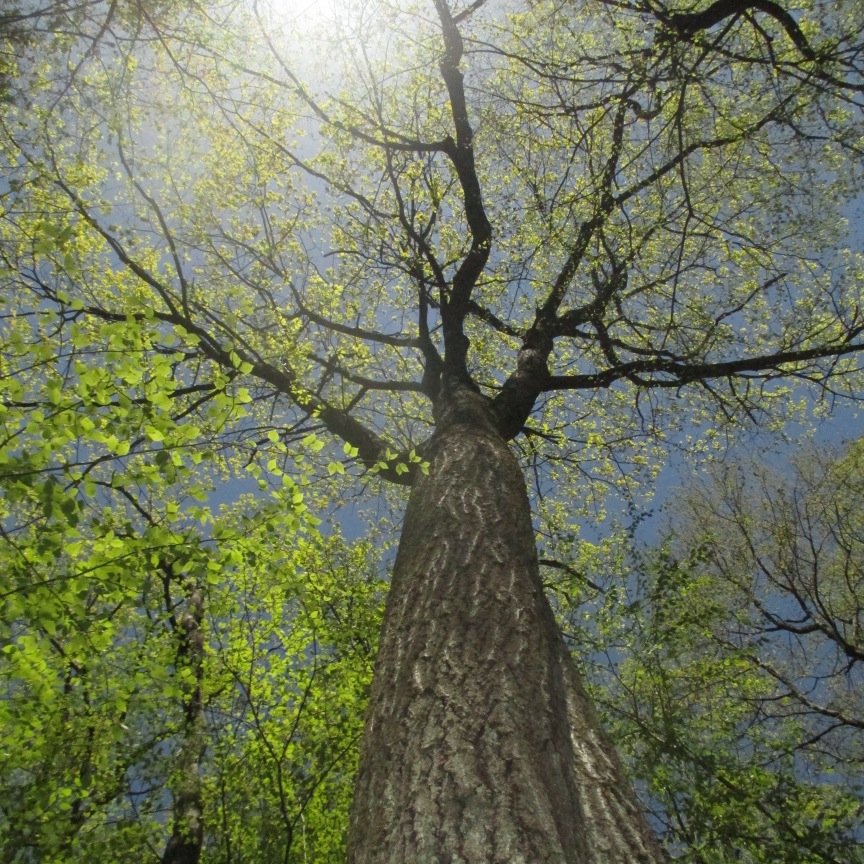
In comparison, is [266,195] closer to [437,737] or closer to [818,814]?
[437,737]

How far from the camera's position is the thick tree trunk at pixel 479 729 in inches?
72.7

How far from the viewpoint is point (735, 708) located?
6977 mm

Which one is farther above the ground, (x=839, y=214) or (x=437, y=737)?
(x=839, y=214)

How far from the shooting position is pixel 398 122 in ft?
27.6

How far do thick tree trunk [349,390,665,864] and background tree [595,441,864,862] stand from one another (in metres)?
2.82

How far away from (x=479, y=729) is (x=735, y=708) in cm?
618

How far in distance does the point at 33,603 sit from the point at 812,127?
7.19m

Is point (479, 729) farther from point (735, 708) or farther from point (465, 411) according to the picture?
point (735, 708)

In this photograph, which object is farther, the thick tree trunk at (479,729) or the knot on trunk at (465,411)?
the knot on trunk at (465,411)

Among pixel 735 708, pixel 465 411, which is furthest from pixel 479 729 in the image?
pixel 735 708

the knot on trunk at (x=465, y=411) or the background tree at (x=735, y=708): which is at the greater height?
the knot on trunk at (x=465, y=411)

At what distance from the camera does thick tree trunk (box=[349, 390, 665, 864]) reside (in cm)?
185

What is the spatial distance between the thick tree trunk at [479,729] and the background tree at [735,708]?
2.82 m

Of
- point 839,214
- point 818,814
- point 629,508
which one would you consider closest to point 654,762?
point 818,814
